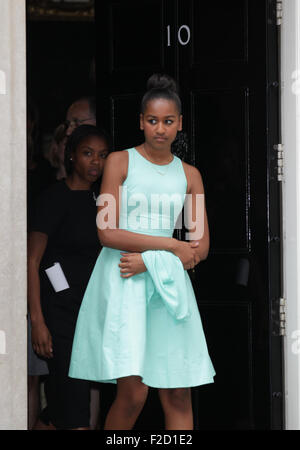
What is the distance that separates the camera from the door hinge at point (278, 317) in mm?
4082

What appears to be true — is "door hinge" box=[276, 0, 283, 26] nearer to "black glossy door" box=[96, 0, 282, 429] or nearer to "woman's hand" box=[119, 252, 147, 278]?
"black glossy door" box=[96, 0, 282, 429]

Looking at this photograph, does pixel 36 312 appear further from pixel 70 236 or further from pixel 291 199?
pixel 291 199

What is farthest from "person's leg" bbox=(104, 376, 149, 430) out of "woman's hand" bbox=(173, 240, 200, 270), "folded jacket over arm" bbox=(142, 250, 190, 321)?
"woman's hand" bbox=(173, 240, 200, 270)

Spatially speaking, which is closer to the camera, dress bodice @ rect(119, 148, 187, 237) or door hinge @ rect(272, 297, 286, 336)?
dress bodice @ rect(119, 148, 187, 237)

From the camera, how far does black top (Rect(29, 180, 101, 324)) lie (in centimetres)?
437

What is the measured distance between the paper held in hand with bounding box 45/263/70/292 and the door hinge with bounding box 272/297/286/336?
3.69 ft

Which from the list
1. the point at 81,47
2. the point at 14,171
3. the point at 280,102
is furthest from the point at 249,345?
the point at 81,47

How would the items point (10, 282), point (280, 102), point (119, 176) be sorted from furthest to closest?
1. point (280, 102)
2. point (119, 176)
3. point (10, 282)

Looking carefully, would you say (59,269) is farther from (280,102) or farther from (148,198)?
(280,102)

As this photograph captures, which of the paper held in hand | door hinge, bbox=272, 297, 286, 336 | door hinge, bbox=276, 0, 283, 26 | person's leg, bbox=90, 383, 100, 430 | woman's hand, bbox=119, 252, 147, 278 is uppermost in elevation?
door hinge, bbox=276, 0, 283, 26

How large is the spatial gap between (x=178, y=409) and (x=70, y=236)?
1156 millimetres

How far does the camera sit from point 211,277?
14.8 ft

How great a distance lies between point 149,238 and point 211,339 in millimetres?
1017

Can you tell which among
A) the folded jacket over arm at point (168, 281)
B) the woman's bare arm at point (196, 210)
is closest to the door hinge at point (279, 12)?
the woman's bare arm at point (196, 210)
